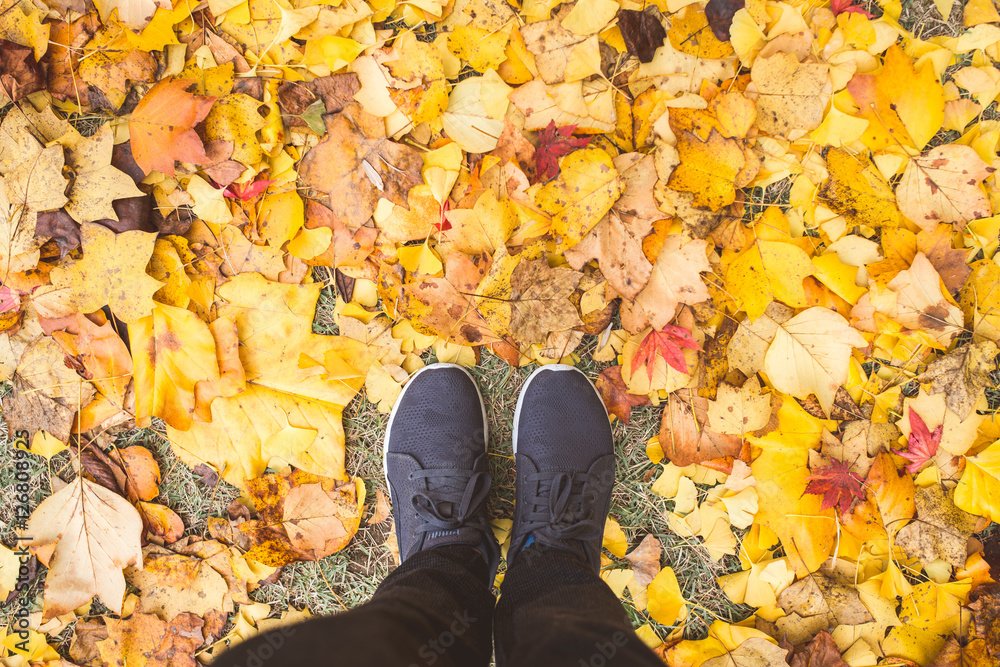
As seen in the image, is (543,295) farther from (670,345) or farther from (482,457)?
(482,457)

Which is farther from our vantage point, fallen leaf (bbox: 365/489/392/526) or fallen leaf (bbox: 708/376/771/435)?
fallen leaf (bbox: 365/489/392/526)

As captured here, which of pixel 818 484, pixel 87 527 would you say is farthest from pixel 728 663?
pixel 87 527

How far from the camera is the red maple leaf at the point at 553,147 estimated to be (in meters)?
1.35

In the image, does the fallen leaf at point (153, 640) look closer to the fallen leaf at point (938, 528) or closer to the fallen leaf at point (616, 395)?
the fallen leaf at point (616, 395)

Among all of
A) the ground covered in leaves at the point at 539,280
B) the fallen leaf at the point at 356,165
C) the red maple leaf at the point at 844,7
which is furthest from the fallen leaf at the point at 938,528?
the fallen leaf at the point at 356,165

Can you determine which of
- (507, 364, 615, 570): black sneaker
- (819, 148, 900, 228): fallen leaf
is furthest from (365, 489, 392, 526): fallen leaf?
(819, 148, 900, 228): fallen leaf

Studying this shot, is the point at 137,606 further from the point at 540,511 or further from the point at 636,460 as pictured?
the point at 636,460

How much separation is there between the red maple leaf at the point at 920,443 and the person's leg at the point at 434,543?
3.95 feet

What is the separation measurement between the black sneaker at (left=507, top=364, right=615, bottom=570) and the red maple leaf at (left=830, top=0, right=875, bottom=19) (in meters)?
1.21

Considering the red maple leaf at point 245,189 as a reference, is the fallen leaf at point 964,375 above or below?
below

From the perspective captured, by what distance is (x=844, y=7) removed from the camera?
1343 mm

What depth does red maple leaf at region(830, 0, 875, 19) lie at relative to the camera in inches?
52.7

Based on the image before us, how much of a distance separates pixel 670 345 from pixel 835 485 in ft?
2.00

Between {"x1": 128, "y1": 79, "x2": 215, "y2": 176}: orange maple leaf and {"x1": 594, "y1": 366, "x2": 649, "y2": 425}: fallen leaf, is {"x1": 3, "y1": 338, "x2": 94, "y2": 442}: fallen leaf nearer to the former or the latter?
{"x1": 128, "y1": 79, "x2": 215, "y2": 176}: orange maple leaf
